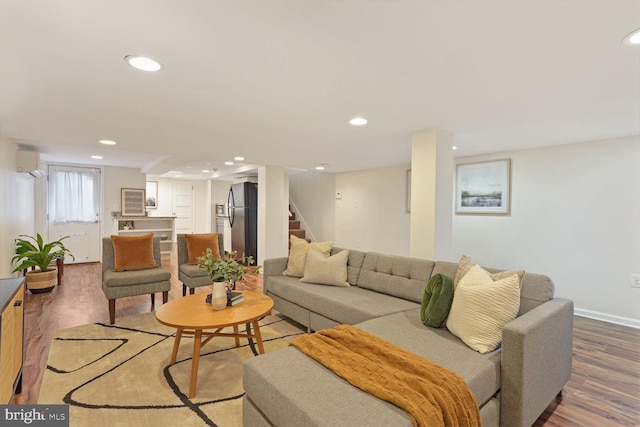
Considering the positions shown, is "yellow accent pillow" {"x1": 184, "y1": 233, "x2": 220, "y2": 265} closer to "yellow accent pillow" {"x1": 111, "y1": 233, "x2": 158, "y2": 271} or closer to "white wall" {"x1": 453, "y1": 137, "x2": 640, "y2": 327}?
"yellow accent pillow" {"x1": 111, "y1": 233, "x2": 158, "y2": 271}

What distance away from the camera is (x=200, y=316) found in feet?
7.41

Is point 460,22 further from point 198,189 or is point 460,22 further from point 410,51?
point 198,189

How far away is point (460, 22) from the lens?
4.36 feet

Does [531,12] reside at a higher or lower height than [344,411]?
higher

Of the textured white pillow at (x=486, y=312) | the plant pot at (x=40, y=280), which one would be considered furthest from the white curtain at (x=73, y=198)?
the textured white pillow at (x=486, y=312)

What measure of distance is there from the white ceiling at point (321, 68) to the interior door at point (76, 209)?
3.78 m

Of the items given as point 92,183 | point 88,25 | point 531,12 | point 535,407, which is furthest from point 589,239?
point 92,183

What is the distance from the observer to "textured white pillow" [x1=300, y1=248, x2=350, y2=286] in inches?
127

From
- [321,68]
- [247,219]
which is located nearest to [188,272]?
[247,219]

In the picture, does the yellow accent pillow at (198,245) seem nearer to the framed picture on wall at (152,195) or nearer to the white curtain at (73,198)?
the white curtain at (73,198)

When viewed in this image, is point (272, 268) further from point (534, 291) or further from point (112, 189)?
point (112, 189)

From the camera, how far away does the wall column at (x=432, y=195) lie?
305 centimetres

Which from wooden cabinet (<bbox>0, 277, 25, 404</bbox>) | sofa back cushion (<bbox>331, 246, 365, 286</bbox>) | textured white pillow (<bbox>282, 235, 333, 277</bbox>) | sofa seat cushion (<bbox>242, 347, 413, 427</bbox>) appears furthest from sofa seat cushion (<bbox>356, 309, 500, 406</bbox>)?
wooden cabinet (<bbox>0, 277, 25, 404</bbox>)

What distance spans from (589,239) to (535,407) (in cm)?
291
